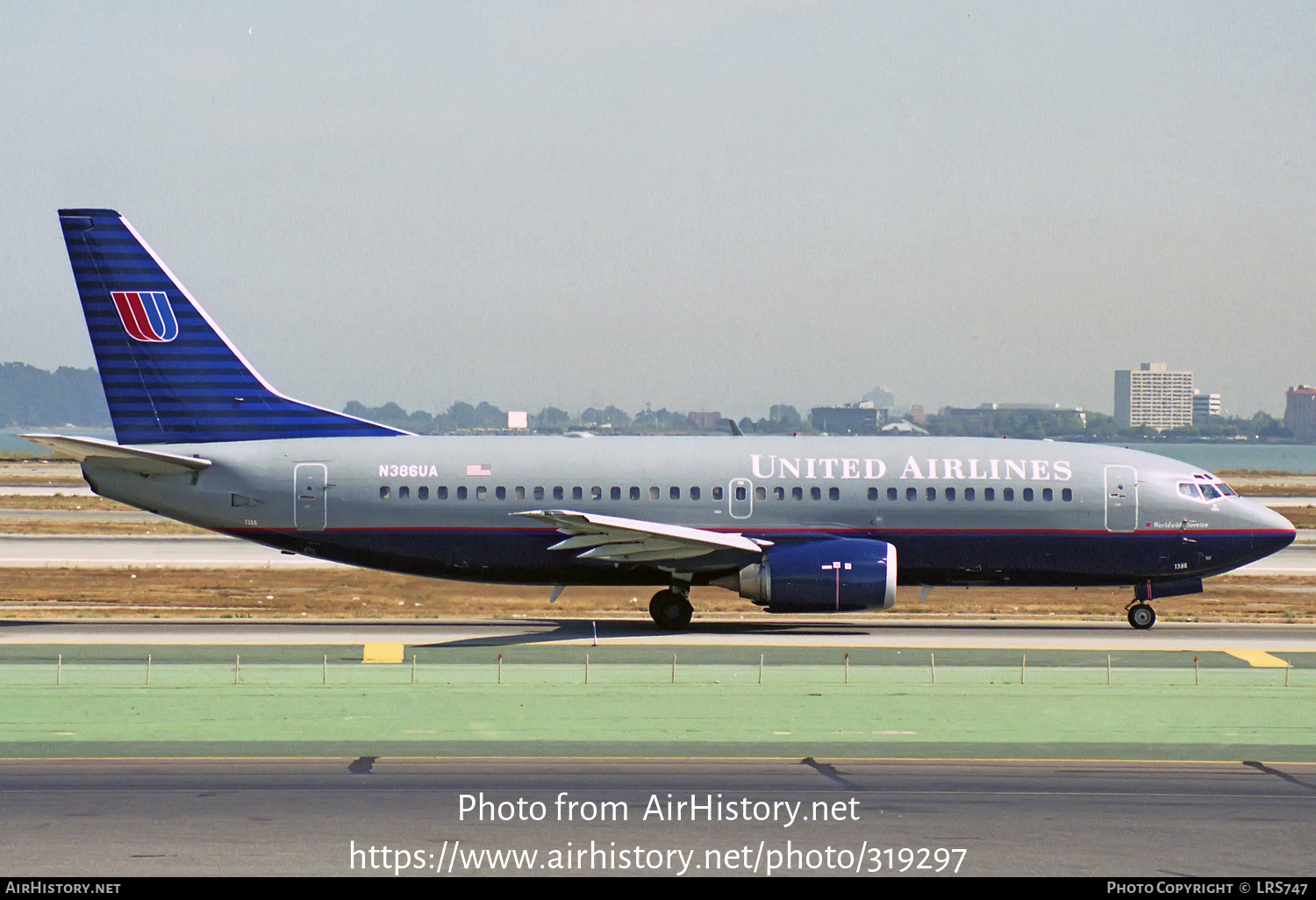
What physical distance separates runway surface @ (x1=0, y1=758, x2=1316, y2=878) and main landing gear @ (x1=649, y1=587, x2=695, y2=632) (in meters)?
15.6

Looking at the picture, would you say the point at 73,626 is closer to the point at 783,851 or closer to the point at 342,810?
the point at 342,810

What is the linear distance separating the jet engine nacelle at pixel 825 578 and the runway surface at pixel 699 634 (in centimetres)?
87

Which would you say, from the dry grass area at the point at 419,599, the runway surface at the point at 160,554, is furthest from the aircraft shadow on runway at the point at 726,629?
the runway surface at the point at 160,554

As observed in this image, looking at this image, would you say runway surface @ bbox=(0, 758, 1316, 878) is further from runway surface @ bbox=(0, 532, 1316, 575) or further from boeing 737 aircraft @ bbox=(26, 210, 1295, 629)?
runway surface @ bbox=(0, 532, 1316, 575)

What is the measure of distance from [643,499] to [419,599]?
9.43 m

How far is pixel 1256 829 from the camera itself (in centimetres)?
1556

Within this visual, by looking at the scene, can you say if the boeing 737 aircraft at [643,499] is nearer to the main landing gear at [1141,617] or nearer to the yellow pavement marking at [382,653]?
the main landing gear at [1141,617]

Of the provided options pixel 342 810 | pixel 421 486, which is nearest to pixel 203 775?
pixel 342 810

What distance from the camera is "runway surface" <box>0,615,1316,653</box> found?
1275 inches

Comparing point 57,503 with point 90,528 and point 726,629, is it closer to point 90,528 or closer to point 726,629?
point 90,528

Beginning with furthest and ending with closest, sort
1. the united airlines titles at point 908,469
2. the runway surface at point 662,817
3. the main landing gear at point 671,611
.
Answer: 1. the united airlines titles at point 908,469
2. the main landing gear at point 671,611
3. the runway surface at point 662,817

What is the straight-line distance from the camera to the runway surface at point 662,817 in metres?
14.1

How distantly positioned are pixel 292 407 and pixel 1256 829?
2713 cm

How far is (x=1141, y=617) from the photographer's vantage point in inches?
1407
